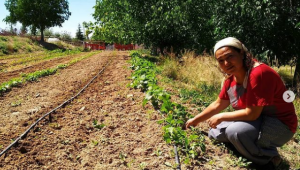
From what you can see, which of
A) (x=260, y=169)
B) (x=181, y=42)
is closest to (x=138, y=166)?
(x=260, y=169)

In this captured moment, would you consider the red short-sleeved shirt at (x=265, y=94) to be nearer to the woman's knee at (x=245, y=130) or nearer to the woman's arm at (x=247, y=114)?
the woman's arm at (x=247, y=114)

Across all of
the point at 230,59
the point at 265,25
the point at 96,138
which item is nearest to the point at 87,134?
the point at 96,138

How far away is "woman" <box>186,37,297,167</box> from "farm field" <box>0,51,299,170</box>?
264mm

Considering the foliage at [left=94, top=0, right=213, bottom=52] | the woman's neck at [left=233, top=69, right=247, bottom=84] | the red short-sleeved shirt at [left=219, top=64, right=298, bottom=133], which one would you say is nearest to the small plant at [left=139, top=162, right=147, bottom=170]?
the red short-sleeved shirt at [left=219, top=64, right=298, bottom=133]

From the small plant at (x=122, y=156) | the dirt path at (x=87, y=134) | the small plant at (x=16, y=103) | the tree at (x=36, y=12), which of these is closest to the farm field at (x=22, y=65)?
Answer: the small plant at (x=16, y=103)

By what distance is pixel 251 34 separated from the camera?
8.16 m

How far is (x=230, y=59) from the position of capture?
246cm

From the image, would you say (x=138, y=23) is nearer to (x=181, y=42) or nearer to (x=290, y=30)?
(x=181, y=42)

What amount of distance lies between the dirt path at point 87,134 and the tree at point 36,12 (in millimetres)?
30736

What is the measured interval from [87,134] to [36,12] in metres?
33.9

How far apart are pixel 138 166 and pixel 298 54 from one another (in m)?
6.93

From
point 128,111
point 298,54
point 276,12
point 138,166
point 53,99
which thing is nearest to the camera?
point 138,166

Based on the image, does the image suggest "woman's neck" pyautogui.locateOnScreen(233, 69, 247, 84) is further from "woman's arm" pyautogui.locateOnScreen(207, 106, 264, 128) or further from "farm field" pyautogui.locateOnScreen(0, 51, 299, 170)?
"farm field" pyautogui.locateOnScreen(0, 51, 299, 170)

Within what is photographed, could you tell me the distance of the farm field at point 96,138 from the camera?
2.78m
